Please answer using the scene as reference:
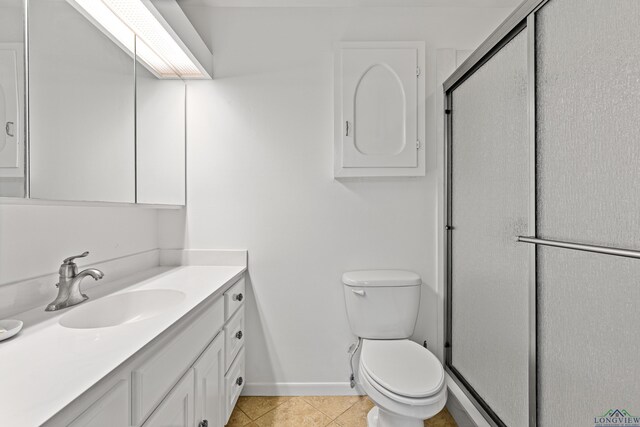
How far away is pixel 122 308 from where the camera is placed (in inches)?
50.6

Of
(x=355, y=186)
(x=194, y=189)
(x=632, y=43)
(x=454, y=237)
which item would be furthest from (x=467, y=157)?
(x=194, y=189)

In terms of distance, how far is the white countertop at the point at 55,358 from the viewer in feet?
1.88

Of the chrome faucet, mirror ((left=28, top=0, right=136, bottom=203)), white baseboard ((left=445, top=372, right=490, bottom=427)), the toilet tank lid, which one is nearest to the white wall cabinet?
the toilet tank lid

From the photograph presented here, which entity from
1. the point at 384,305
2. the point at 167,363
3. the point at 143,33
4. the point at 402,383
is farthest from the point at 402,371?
the point at 143,33

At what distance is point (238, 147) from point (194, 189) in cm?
37

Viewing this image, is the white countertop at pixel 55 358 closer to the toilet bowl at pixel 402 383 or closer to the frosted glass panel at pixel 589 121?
the toilet bowl at pixel 402 383

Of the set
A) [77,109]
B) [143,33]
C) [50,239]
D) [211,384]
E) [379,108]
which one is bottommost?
[211,384]

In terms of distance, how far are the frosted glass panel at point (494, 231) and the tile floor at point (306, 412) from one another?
0.57 meters

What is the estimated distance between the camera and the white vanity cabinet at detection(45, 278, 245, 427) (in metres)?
0.69

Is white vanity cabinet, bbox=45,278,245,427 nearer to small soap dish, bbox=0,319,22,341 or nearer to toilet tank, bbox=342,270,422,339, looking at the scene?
small soap dish, bbox=0,319,22,341

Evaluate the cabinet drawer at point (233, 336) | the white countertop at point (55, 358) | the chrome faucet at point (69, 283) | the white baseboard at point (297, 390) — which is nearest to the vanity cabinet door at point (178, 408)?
the white countertop at point (55, 358)

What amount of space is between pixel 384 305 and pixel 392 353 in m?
0.26

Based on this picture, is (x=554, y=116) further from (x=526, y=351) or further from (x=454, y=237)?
(x=454, y=237)

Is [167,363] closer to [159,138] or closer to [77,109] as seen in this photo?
[77,109]
